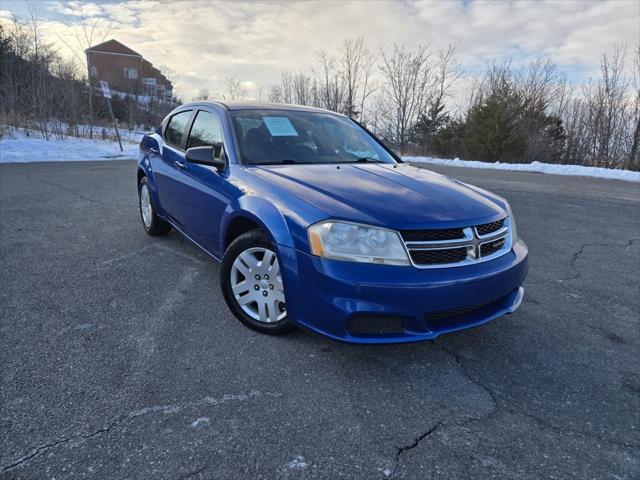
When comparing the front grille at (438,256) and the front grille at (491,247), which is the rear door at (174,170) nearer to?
the front grille at (438,256)

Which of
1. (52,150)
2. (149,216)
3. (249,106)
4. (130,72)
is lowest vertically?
(149,216)

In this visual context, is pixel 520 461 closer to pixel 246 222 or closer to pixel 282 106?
pixel 246 222

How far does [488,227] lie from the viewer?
244 cm

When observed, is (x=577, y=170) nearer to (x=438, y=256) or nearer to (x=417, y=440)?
(x=438, y=256)

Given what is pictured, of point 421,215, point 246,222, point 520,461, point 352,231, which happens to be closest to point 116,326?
point 246,222

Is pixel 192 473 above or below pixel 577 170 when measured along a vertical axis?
below

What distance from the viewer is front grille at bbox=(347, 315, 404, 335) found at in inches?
85.6

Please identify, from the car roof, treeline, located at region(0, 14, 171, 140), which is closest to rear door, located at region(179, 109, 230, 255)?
the car roof

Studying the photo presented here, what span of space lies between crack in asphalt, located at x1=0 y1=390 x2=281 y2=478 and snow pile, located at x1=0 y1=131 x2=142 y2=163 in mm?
14891

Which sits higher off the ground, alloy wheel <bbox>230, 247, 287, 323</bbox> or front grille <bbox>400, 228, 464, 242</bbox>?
front grille <bbox>400, 228, 464, 242</bbox>

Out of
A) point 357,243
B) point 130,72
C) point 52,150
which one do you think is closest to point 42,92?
point 52,150

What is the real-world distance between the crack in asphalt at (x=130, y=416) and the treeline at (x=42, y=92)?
20244 mm

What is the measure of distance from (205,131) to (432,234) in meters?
2.35

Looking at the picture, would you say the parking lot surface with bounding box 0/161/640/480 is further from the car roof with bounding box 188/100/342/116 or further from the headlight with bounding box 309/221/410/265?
the car roof with bounding box 188/100/342/116
